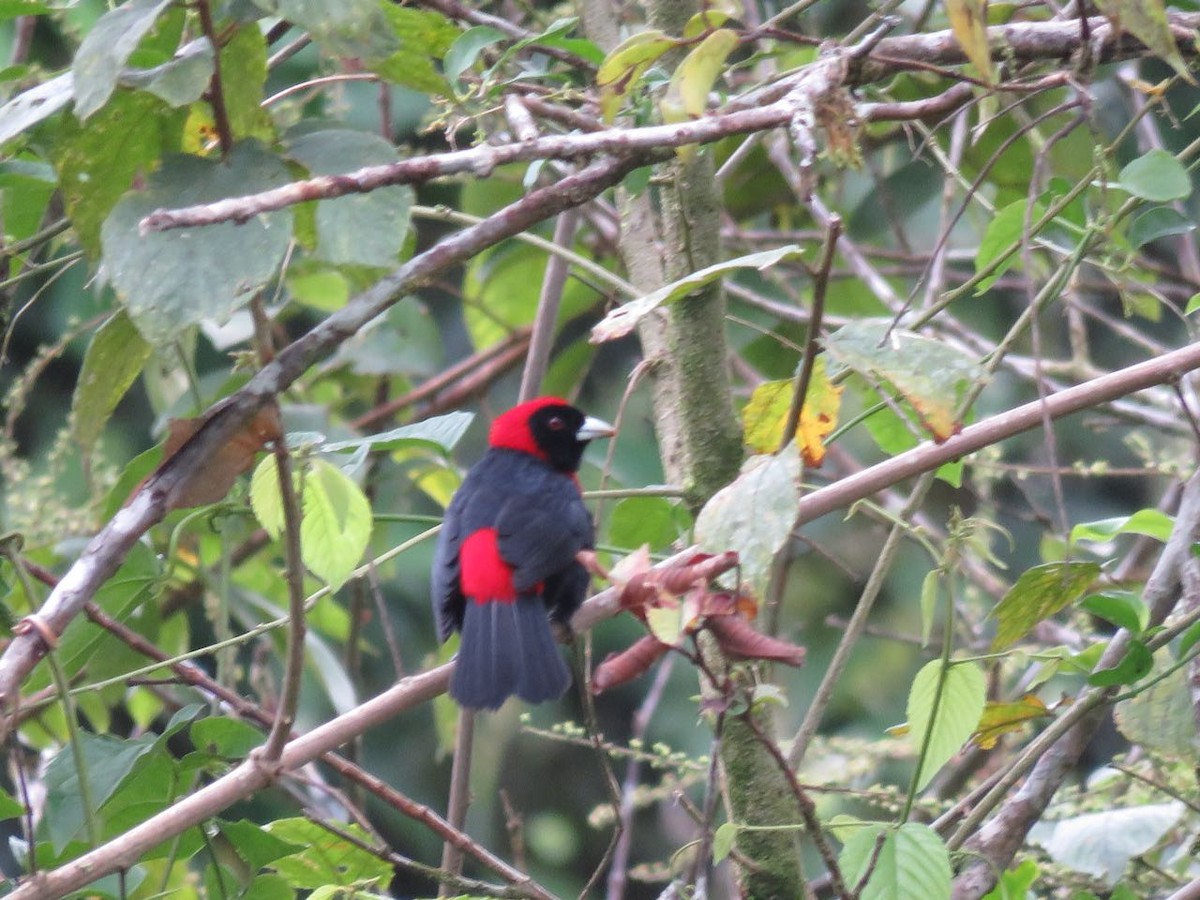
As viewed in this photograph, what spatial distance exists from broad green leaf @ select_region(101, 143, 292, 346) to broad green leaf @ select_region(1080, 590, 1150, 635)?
1.27 m

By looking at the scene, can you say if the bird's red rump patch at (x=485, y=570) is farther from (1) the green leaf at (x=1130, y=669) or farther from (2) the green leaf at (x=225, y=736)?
(1) the green leaf at (x=1130, y=669)

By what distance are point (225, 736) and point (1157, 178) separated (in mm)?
1706

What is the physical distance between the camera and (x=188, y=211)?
1.39 m

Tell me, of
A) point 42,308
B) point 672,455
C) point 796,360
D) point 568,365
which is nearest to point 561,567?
point 672,455

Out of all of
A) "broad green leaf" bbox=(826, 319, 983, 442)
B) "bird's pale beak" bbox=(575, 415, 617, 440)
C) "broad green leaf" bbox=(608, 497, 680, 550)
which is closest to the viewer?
"broad green leaf" bbox=(826, 319, 983, 442)

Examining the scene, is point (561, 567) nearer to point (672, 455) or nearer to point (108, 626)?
point (672, 455)

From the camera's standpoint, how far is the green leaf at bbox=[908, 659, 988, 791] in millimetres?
2008

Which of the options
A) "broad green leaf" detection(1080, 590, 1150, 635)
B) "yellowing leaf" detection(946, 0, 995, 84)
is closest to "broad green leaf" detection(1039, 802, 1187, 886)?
"broad green leaf" detection(1080, 590, 1150, 635)

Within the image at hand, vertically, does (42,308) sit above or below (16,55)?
below

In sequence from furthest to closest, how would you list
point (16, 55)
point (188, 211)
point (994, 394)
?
point (994, 394), point (16, 55), point (188, 211)

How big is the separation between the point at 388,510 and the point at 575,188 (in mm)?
2556

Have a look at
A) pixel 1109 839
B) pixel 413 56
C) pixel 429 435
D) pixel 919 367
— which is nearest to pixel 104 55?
pixel 413 56

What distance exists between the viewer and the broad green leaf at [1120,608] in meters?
2.01

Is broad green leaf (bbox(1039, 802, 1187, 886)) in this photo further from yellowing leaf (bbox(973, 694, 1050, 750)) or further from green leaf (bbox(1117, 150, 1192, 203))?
green leaf (bbox(1117, 150, 1192, 203))
